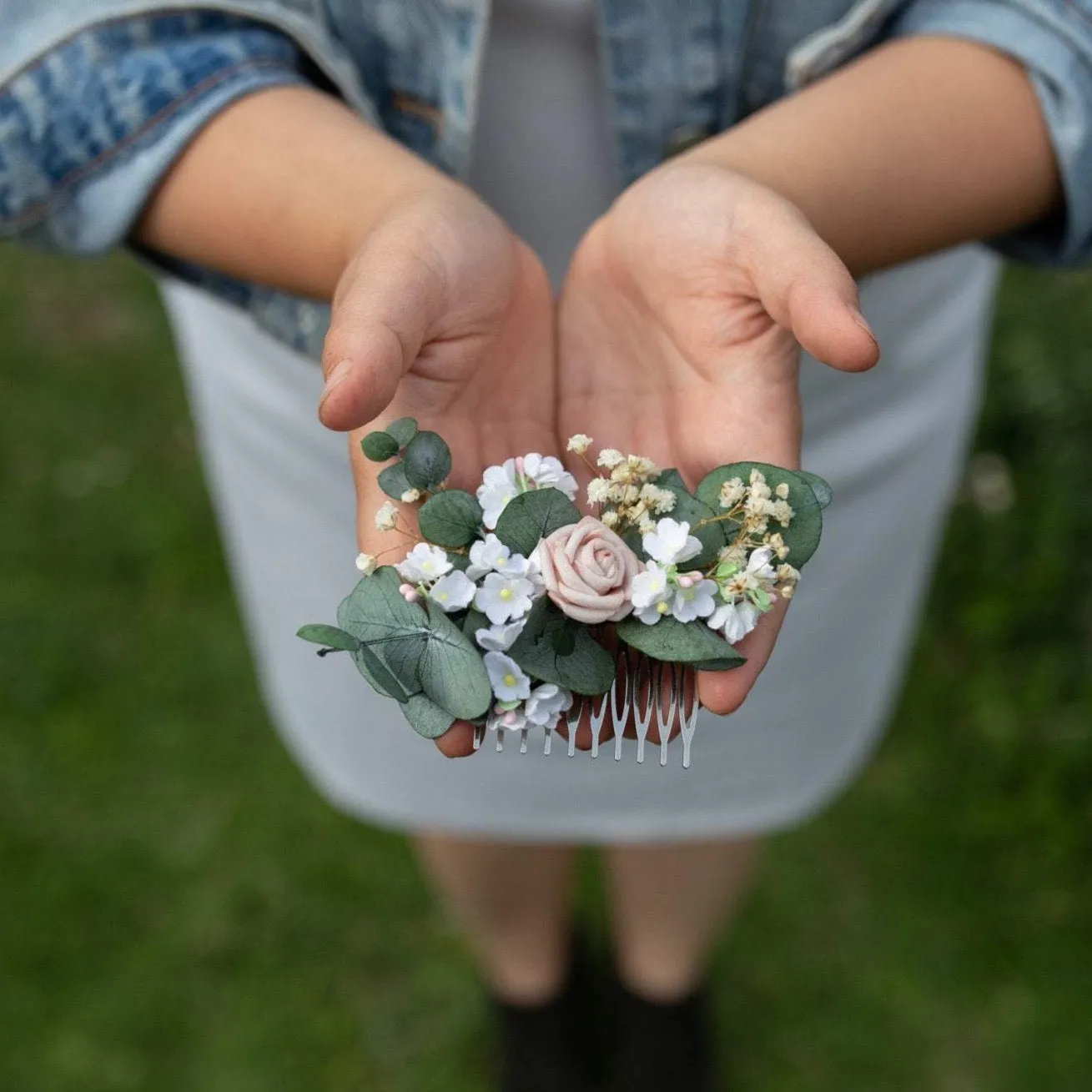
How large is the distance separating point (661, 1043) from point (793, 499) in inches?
51.3

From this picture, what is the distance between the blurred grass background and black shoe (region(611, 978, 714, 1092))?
189 mm

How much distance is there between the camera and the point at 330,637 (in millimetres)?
958

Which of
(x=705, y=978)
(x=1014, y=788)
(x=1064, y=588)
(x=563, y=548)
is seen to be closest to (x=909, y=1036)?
(x=705, y=978)

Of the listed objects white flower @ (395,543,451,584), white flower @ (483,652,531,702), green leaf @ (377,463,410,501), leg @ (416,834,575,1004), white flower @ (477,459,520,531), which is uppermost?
green leaf @ (377,463,410,501)

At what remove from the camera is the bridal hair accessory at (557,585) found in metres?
0.98

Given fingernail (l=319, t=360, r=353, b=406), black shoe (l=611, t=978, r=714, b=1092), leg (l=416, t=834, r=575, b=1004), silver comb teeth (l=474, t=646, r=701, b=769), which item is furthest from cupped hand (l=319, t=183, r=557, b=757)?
black shoe (l=611, t=978, r=714, b=1092)

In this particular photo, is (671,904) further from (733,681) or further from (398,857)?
(733,681)

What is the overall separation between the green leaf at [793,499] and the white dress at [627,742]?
1.19ft

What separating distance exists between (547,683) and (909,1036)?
155 centimetres

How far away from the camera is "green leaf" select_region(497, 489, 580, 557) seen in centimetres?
101

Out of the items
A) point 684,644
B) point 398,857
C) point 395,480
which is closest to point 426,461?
point 395,480

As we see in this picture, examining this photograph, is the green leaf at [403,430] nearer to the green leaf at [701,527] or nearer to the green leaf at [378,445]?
the green leaf at [378,445]

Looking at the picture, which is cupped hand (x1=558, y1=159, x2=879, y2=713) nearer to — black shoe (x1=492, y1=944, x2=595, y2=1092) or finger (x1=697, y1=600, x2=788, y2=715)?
finger (x1=697, y1=600, x2=788, y2=715)

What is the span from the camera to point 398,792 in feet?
5.64
